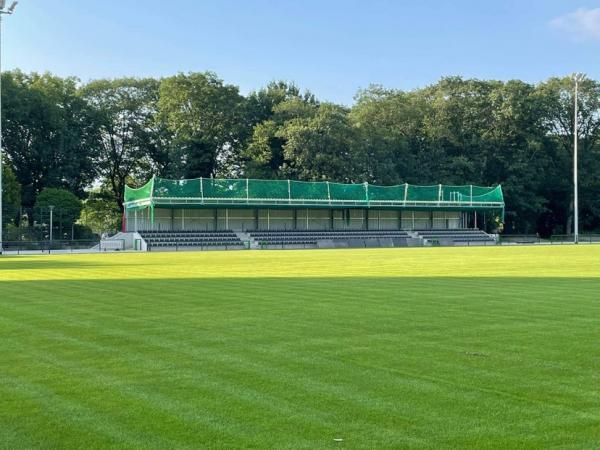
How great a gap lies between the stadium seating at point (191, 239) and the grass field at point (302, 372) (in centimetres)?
4579

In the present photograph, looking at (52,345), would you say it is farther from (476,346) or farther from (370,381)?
(476,346)

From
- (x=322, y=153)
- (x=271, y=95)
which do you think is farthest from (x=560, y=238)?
(x=271, y=95)

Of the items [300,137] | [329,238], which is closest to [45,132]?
[300,137]

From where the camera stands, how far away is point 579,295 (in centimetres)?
1453

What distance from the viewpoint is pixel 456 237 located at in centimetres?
7256

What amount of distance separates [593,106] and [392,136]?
27.4m

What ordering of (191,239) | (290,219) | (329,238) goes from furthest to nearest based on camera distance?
1. (290,219)
2. (329,238)
3. (191,239)

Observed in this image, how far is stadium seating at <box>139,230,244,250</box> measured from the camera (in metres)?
59.9

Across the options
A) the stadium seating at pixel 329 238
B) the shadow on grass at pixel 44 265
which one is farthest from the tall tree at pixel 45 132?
the shadow on grass at pixel 44 265

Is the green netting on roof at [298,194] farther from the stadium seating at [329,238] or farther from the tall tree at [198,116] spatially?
the tall tree at [198,116]

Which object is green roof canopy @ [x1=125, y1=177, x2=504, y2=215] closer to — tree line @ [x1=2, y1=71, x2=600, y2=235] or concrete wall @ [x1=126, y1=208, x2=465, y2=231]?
concrete wall @ [x1=126, y1=208, x2=465, y2=231]

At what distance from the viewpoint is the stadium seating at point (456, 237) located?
70238mm

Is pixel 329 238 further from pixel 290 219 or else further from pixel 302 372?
pixel 302 372

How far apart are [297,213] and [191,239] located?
14.8 meters
